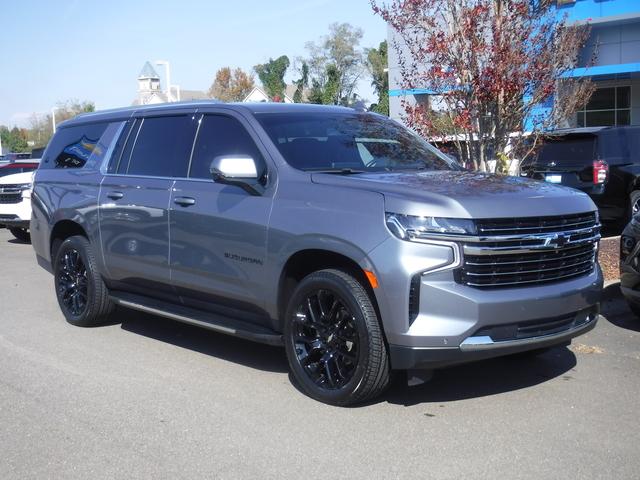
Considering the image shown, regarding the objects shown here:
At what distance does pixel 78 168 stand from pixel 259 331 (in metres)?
3.07

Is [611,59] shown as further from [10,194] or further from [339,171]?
[339,171]

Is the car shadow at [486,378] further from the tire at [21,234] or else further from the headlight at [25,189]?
the tire at [21,234]

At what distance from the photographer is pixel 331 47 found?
61000 mm

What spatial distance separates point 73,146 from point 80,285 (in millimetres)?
1419

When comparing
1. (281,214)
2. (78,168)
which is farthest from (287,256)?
(78,168)

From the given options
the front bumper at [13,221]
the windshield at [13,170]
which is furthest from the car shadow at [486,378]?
the windshield at [13,170]

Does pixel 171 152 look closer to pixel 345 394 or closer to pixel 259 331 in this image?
pixel 259 331

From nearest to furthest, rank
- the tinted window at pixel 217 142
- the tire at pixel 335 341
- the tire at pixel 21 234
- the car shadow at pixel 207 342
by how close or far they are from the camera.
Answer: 1. the tire at pixel 335 341
2. the tinted window at pixel 217 142
3. the car shadow at pixel 207 342
4. the tire at pixel 21 234

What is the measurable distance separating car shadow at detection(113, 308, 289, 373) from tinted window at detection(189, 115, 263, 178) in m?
1.51

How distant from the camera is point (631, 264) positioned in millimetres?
6551

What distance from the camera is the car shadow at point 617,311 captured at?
277 inches

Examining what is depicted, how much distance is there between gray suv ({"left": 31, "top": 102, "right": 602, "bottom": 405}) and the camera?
4465 mm

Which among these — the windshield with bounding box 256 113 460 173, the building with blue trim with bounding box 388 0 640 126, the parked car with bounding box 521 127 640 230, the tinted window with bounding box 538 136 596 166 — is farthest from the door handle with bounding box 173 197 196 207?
the building with blue trim with bounding box 388 0 640 126

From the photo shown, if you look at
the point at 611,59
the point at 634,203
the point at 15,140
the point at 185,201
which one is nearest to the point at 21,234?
the point at 185,201
